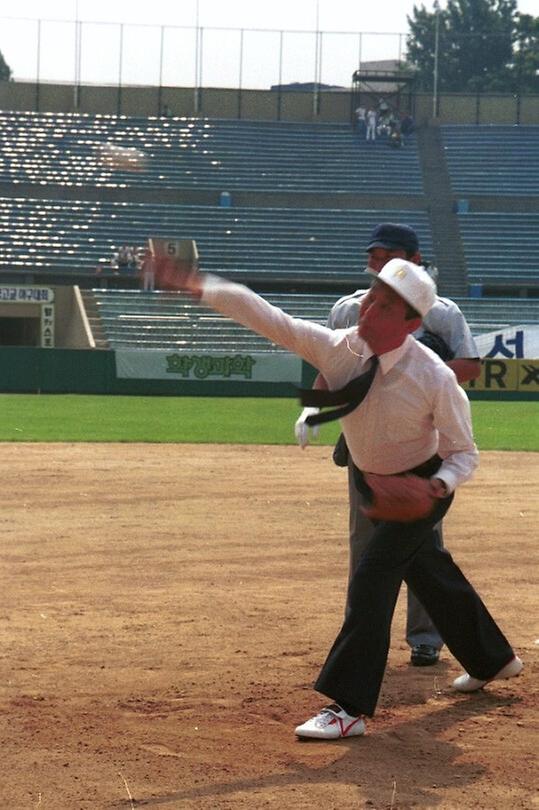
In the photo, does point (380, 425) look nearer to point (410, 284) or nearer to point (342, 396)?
point (342, 396)

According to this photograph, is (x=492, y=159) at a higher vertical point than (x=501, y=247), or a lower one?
higher

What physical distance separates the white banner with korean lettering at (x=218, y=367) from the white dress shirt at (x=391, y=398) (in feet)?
99.5

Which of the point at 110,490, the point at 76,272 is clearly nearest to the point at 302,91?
the point at 76,272

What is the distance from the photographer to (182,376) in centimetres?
3600

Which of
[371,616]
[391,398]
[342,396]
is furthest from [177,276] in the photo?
[371,616]

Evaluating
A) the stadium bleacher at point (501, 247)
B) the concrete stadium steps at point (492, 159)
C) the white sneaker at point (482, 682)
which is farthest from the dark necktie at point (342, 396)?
the concrete stadium steps at point (492, 159)

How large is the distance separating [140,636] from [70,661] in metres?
0.64

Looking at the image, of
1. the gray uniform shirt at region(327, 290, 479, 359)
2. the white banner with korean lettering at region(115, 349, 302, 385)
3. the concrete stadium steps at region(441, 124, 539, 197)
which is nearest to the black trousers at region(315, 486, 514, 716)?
the gray uniform shirt at region(327, 290, 479, 359)

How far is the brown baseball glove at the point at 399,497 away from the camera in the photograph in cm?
516

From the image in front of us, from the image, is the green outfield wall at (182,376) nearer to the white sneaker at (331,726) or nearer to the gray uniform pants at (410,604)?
the gray uniform pants at (410,604)

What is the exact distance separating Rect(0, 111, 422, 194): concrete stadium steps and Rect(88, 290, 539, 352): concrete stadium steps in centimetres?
796

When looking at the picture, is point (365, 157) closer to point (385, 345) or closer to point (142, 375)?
point (142, 375)

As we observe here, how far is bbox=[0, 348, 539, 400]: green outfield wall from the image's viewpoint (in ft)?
114

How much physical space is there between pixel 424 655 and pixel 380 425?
6.36 ft
